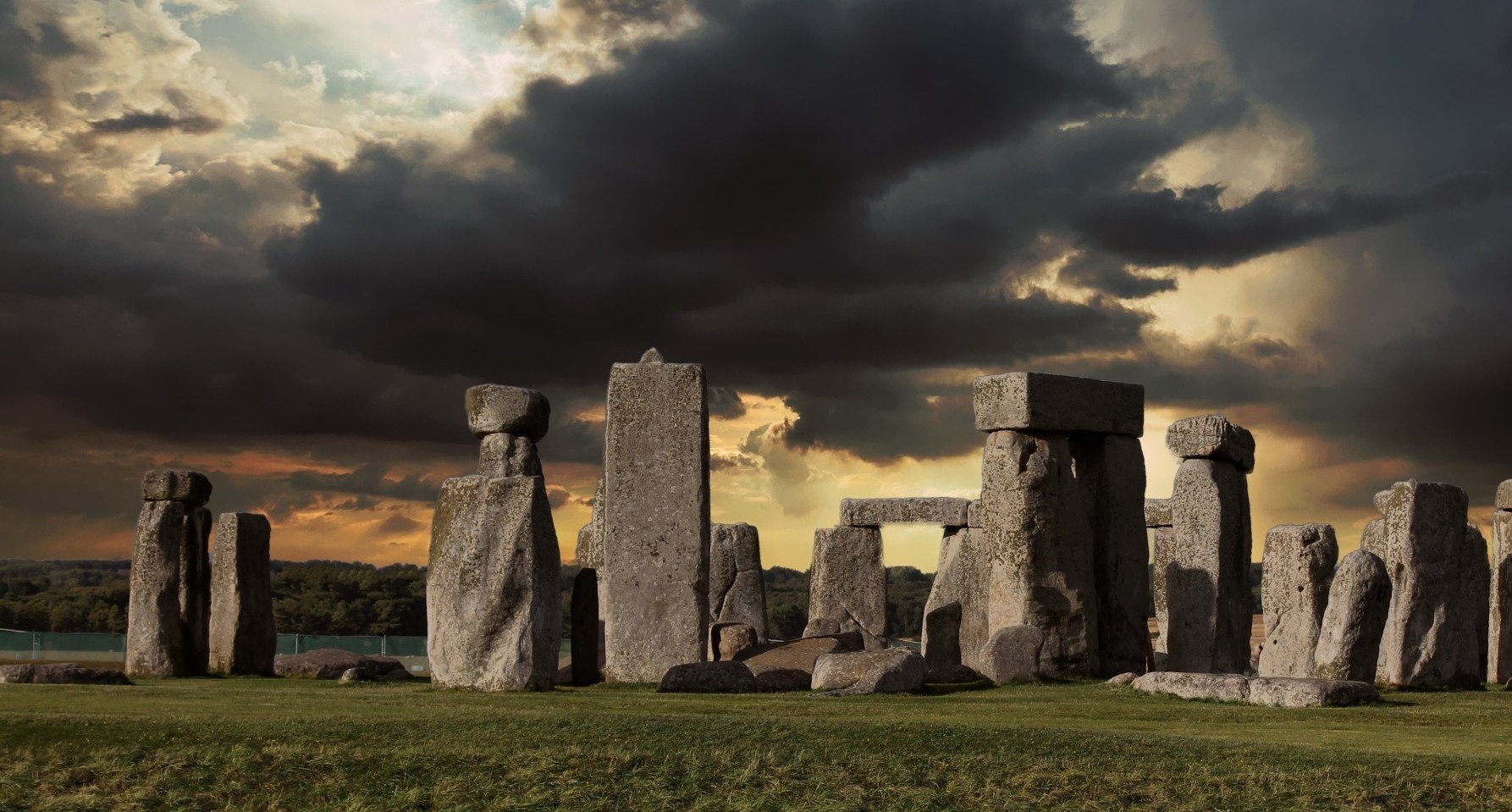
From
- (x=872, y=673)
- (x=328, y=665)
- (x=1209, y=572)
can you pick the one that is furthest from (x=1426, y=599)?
(x=328, y=665)

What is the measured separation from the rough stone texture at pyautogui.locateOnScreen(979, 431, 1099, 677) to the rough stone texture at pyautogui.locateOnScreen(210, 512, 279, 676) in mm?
8953

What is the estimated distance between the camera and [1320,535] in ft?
59.2

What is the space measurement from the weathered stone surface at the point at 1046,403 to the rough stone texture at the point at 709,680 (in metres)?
5.10

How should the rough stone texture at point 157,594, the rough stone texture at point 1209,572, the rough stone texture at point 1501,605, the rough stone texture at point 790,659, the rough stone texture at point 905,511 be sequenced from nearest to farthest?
the rough stone texture at point 790,659, the rough stone texture at point 157,594, the rough stone texture at point 1209,572, the rough stone texture at point 1501,605, the rough stone texture at point 905,511

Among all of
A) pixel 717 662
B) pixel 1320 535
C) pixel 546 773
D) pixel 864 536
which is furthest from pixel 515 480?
pixel 864 536

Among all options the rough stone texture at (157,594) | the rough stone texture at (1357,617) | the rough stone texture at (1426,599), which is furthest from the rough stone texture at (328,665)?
the rough stone texture at (1426,599)

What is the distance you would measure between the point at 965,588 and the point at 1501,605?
7431 mm

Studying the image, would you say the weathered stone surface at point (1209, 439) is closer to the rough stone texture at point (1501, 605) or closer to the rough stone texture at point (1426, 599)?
the rough stone texture at point (1426, 599)

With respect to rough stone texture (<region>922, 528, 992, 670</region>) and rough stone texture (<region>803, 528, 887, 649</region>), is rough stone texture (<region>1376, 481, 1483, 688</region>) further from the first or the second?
rough stone texture (<region>803, 528, 887, 649</region>)

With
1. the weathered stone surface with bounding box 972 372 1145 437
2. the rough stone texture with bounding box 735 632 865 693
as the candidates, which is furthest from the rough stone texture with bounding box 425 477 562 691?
the weathered stone surface with bounding box 972 372 1145 437

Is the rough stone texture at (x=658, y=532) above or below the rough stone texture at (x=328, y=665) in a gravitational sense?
above

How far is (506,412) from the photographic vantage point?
2016cm

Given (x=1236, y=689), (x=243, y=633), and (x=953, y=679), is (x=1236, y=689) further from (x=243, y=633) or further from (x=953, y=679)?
(x=243, y=633)

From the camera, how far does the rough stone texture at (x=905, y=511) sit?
2711 centimetres
